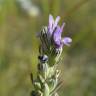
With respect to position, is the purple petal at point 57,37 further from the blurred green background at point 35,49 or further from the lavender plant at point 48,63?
the blurred green background at point 35,49

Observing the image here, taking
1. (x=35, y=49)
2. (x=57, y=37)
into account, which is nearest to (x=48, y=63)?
(x=57, y=37)

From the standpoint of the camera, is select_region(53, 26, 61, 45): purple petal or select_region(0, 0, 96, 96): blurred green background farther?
select_region(0, 0, 96, 96): blurred green background

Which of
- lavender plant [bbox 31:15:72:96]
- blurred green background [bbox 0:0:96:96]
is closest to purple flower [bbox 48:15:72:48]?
lavender plant [bbox 31:15:72:96]

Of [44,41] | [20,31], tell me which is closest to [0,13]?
[44,41]

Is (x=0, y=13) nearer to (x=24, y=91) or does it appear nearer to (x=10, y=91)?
(x=10, y=91)

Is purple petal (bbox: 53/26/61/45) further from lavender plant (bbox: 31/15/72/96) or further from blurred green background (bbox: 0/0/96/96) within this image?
blurred green background (bbox: 0/0/96/96)
